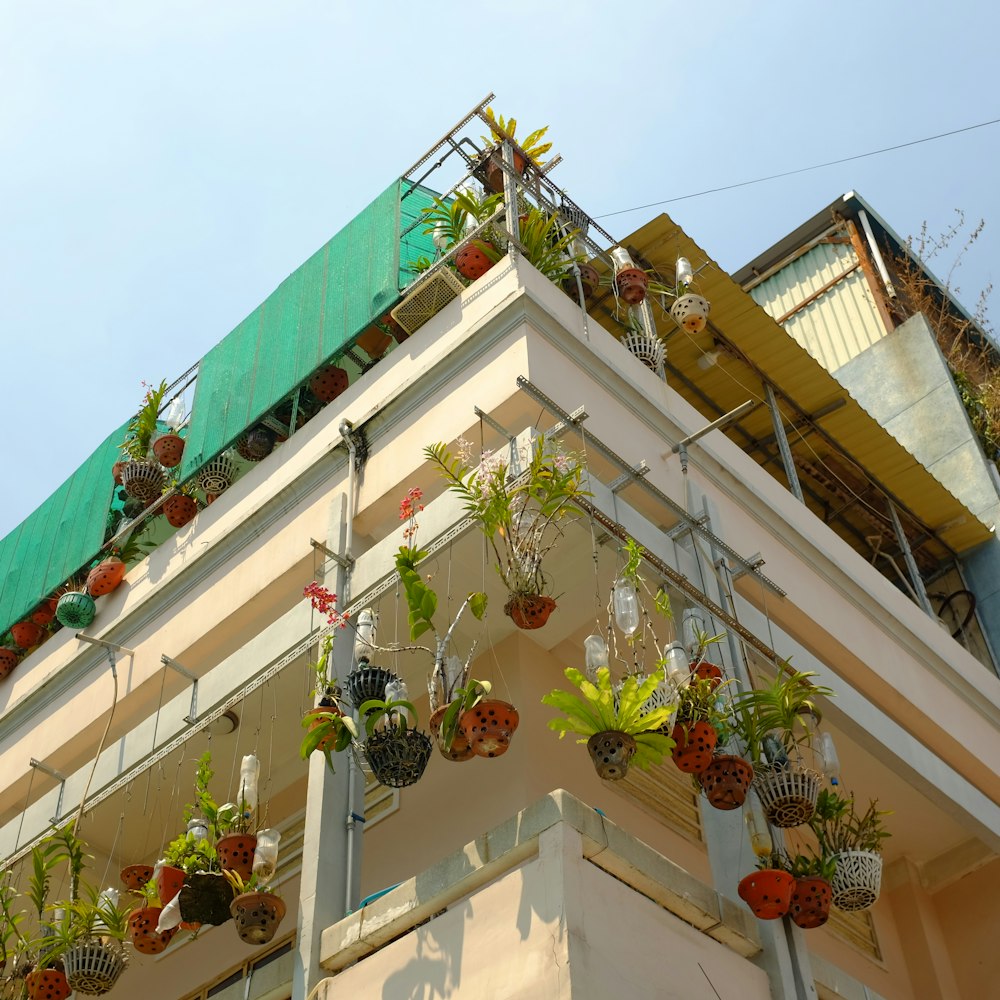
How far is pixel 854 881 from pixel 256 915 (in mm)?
3173

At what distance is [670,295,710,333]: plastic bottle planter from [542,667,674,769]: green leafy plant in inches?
212

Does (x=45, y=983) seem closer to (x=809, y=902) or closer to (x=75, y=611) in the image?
(x=75, y=611)

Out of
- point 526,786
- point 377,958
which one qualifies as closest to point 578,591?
point 526,786

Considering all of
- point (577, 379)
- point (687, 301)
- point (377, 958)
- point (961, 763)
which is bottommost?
point (377, 958)

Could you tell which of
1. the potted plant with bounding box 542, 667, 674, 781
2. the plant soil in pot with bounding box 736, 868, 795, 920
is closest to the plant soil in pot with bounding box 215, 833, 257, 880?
the potted plant with bounding box 542, 667, 674, 781

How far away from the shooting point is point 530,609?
694cm

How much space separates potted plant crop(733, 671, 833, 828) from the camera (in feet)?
22.9

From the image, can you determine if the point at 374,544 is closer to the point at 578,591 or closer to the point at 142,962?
the point at 578,591

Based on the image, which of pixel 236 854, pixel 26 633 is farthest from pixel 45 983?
pixel 26 633

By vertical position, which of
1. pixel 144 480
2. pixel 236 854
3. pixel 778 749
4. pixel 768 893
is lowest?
pixel 768 893

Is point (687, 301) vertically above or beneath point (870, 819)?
above

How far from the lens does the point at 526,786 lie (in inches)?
325

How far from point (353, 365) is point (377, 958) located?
20.9 ft

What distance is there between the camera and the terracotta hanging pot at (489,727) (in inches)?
249
